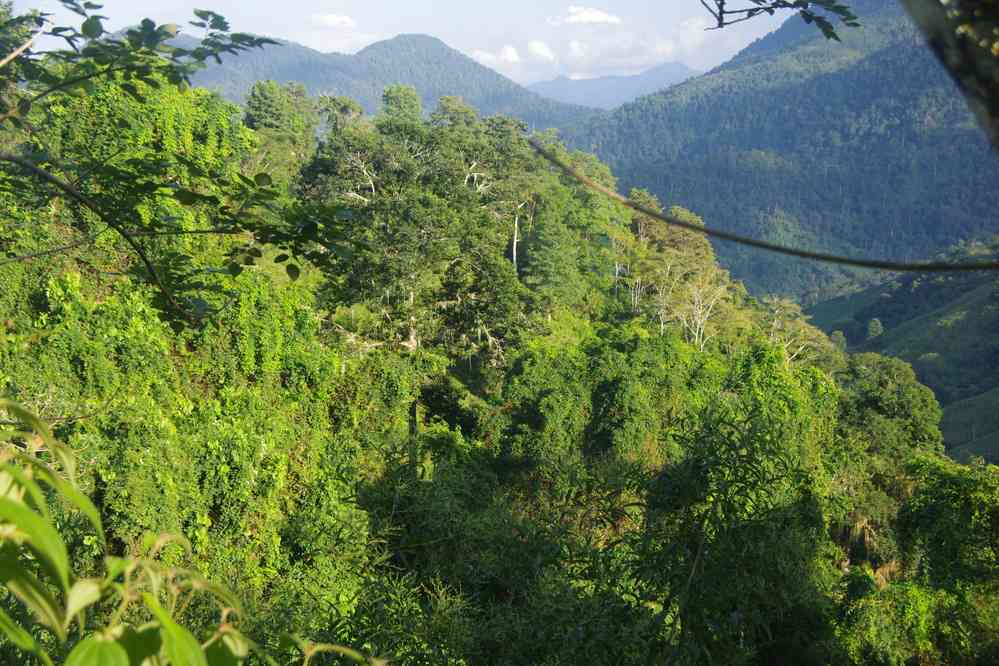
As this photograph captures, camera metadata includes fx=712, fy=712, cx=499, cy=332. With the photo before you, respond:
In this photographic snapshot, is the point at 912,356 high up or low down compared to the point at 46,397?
down

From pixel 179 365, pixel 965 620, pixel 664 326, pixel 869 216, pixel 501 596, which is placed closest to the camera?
pixel 501 596

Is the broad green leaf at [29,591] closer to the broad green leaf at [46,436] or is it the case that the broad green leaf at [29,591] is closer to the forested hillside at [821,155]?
the broad green leaf at [46,436]

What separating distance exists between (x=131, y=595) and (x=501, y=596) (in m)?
5.57

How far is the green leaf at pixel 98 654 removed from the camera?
483 mm

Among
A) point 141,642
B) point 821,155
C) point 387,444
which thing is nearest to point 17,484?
point 141,642

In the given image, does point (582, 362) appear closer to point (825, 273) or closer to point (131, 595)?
point (131, 595)

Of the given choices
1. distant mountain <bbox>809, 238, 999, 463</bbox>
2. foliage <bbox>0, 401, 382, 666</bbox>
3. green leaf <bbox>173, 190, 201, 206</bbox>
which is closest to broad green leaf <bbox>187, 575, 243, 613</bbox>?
foliage <bbox>0, 401, 382, 666</bbox>

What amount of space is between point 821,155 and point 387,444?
155 m

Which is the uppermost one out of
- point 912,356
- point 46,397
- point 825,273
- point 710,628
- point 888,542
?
point 710,628

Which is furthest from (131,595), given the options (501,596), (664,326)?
(664,326)

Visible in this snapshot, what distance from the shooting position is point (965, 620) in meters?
7.64

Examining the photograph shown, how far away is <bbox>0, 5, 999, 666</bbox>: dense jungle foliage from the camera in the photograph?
6.68 ft

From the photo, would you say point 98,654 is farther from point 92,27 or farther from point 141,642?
point 92,27

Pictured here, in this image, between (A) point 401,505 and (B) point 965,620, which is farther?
(B) point 965,620
